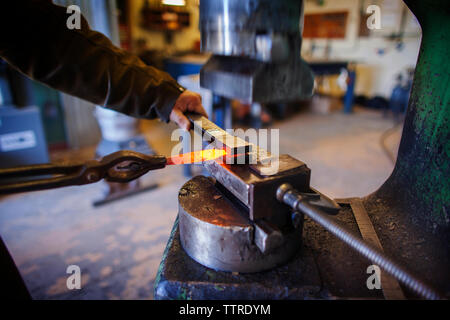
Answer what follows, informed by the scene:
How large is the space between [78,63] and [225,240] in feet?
2.06

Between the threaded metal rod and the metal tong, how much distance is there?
0.94ft

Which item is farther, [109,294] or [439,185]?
[109,294]

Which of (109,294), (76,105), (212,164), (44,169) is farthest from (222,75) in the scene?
Result: (76,105)

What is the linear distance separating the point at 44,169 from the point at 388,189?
2.73 feet

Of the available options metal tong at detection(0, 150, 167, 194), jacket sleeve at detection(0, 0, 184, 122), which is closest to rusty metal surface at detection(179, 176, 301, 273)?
metal tong at detection(0, 150, 167, 194)

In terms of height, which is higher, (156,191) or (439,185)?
(439,185)

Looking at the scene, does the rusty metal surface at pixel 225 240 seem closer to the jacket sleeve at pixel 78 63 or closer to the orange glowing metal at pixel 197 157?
the orange glowing metal at pixel 197 157

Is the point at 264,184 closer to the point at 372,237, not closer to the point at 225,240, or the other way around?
the point at 225,240

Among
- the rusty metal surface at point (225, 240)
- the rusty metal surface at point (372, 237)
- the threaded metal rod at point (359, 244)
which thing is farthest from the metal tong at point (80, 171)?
the rusty metal surface at point (372, 237)

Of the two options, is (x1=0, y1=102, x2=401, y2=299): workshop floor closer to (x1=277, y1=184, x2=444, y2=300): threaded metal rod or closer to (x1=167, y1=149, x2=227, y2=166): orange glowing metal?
(x1=167, y1=149, x2=227, y2=166): orange glowing metal

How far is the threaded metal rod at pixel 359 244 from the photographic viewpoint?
1.38ft

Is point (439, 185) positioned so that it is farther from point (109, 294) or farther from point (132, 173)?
point (109, 294)

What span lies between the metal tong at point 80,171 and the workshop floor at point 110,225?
114 centimetres

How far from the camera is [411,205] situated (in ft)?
2.41
